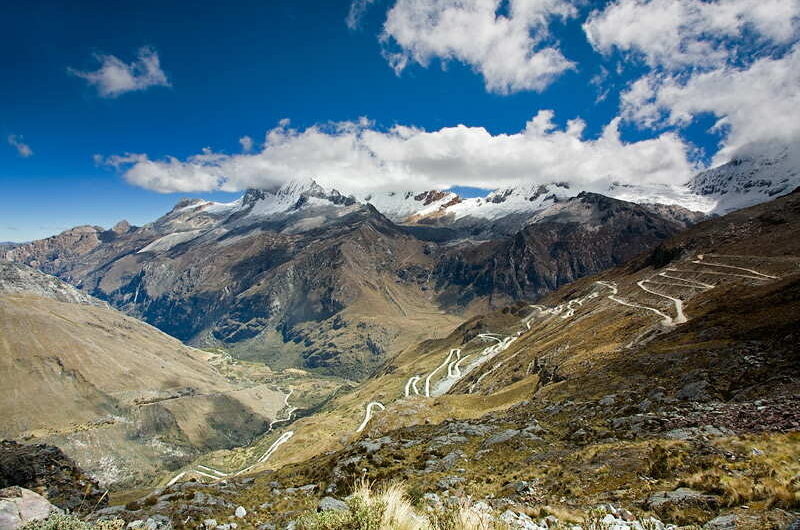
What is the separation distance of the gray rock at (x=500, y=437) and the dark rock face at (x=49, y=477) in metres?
25.9

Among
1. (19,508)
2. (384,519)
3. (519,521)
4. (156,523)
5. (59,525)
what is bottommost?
(156,523)

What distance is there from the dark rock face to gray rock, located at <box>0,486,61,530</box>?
45.2ft

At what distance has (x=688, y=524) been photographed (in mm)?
11328

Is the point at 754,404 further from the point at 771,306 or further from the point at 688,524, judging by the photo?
the point at 771,306

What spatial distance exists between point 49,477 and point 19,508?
21303mm

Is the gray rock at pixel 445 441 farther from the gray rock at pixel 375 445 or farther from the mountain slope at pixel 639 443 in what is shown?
the gray rock at pixel 375 445

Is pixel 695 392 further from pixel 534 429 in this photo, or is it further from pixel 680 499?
pixel 680 499

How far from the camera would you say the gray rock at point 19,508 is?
9.95 metres

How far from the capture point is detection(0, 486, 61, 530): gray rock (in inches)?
392

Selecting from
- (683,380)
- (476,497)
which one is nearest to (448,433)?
(476,497)

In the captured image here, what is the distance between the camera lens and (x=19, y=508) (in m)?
10.8

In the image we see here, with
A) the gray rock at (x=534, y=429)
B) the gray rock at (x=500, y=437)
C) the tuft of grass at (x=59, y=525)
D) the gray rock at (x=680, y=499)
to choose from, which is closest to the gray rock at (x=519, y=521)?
the gray rock at (x=680, y=499)

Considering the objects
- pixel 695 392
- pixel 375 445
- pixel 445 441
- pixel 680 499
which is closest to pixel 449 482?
pixel 445 441

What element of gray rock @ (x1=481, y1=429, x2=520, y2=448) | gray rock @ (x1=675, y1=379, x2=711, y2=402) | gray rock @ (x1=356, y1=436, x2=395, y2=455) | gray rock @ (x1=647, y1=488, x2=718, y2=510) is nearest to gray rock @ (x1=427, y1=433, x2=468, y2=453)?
gray rock @ (x1=481, y1=429, x2=520, y2=448)
